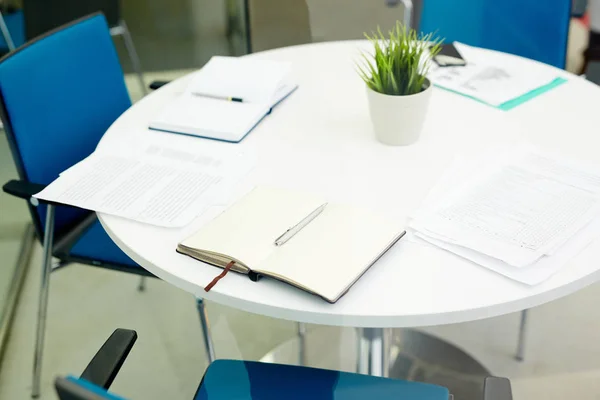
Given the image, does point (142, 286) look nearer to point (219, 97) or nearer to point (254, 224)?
point (219, 97)

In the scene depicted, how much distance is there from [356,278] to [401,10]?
2337 millimetres

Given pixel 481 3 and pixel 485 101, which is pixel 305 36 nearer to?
pixel 481 3

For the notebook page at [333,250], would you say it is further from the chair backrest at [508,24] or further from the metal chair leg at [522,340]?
the chair backrest at [508,24]

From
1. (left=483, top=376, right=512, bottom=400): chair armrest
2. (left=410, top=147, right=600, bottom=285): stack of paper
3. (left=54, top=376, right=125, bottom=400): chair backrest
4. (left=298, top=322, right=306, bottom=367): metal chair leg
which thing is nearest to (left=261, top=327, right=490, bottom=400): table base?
(left=298, top=322, right=306, bottom=367): metal chair leg

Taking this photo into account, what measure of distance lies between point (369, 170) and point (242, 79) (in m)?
0.44

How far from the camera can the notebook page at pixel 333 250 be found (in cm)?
89

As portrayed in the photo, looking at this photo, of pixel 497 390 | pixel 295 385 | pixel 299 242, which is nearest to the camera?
pixel 497 390

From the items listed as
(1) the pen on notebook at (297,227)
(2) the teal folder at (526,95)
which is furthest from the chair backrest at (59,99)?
(2) the teal folder at (526,95)

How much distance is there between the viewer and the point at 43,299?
1571 millimetres

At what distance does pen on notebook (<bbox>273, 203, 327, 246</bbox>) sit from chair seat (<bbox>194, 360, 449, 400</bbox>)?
0.90 ft

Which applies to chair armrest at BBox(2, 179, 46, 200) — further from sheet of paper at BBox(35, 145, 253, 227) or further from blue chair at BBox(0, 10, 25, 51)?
blue chair at BBox(0, 10, 25, 51)

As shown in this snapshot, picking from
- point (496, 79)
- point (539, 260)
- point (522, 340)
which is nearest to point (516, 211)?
point (539, 260)

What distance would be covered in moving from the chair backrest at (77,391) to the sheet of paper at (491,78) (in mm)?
1127

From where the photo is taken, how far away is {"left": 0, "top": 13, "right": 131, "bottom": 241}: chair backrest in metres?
1.43
